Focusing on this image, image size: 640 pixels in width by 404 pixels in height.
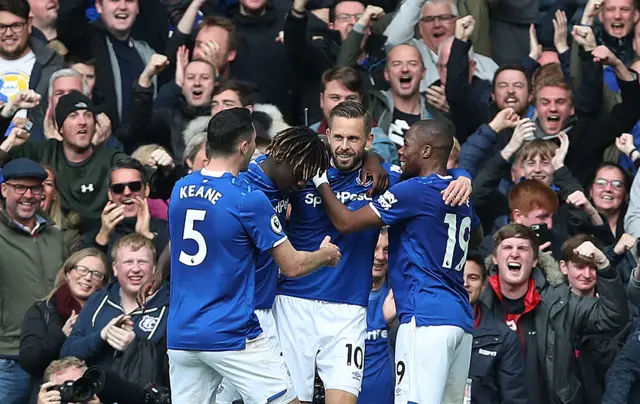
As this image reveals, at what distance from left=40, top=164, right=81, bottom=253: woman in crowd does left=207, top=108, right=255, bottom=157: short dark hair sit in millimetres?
4391

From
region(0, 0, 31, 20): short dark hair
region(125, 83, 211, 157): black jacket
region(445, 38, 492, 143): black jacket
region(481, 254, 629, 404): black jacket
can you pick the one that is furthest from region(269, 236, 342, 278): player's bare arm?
region(0, 0, 31, 20): short dark hair

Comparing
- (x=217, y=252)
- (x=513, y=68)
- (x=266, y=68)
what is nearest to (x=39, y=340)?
(x=217, y=252)

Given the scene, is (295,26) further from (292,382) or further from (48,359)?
(292,382)

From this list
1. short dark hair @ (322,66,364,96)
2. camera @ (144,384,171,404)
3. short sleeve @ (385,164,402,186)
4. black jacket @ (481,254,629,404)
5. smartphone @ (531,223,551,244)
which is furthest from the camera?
short dark hair @ (322,66,364,96)

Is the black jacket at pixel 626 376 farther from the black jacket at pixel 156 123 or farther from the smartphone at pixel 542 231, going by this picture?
the black jacket at pixel 156 123

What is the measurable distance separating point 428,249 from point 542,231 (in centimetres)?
326

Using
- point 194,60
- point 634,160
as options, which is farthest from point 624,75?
point 194,60

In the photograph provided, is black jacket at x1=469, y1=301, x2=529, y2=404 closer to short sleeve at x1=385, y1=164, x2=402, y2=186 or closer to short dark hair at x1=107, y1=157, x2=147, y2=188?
short sleeve at x1=385, y1=164, x2=402, y2=186

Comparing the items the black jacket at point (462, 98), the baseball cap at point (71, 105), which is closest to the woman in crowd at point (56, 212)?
the baseball cap at point (71, 105)

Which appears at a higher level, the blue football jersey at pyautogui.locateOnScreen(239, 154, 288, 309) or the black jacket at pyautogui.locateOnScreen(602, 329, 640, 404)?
the blue football jersey at pyautogui.locateOnScreen(239, 154, 288, 309)

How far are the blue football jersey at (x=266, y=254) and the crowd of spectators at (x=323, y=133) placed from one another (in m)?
1.29

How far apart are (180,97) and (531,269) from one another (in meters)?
4.61

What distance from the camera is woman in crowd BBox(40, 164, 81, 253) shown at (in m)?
15.1

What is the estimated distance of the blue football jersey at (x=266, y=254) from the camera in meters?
11.5
